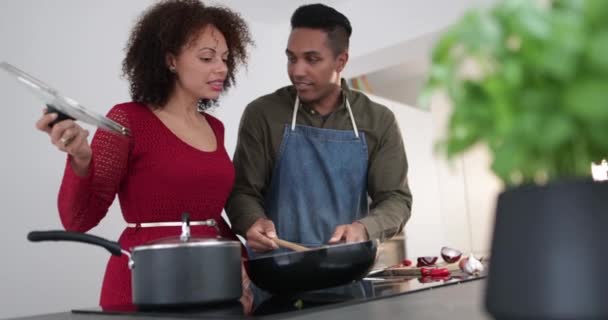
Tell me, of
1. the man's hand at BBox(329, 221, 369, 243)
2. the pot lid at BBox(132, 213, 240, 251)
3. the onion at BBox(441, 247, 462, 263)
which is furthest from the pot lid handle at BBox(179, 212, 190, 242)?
the onion at BBox(441, 247, 462, 263)

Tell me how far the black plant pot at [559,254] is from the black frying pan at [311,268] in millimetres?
679

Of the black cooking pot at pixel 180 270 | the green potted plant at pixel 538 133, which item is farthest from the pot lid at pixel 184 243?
the green potted plant at pixel 538 133

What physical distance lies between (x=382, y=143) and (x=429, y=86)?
1.60 m

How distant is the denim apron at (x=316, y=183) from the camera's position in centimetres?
183

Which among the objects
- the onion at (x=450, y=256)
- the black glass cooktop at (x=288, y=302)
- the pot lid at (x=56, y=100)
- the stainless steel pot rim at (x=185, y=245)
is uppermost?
the pot lid at (x=56, y=100)

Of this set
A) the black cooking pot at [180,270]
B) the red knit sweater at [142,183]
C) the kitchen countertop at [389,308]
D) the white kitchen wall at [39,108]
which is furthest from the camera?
the white kitchen wall at [39,108]

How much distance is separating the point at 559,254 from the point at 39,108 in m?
2.98

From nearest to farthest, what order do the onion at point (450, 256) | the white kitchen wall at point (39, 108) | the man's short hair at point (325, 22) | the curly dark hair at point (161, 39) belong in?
the curly dark hair at point (161, 39) < the onion at point (450, 256) < the man's short hair at point (325, 22) < the white kitchen wall at point (39, 108)

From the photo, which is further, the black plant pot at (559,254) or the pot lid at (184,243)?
the pot lid at (184,243)

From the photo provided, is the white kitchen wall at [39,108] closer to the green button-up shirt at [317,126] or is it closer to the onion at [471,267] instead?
the green button-up shirt at [317,126]

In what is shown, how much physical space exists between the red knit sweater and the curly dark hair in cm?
7

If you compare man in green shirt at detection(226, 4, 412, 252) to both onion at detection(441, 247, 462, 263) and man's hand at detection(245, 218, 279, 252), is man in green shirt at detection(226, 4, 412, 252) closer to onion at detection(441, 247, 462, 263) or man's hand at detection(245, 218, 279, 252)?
onion at detection(441, 247, 462, 263)

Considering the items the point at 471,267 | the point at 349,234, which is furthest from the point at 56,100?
the point at 471,267

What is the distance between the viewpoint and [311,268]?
1047mm
